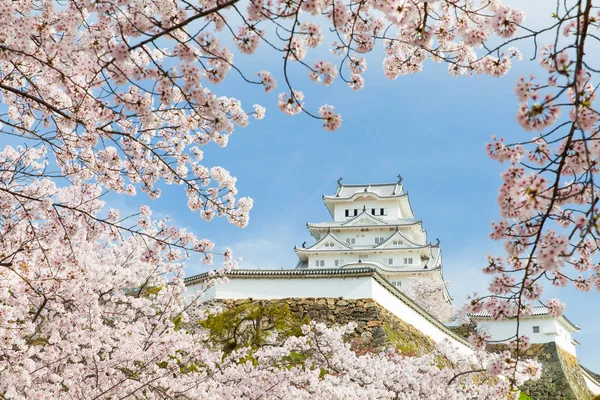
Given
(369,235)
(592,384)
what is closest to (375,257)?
(369,235)

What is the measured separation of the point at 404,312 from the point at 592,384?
22.0 m

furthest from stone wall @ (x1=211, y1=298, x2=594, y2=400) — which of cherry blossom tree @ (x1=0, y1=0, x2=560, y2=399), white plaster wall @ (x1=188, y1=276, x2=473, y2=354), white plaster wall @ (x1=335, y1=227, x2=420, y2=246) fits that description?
white plaster wall @ (x1=335, y1=227, x2=420, y2=246)

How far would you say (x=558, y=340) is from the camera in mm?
27516

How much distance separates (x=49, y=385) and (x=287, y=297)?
10105 millimetres

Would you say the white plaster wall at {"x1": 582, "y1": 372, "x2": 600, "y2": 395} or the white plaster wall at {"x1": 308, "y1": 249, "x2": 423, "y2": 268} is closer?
the white plaster wall at {"x1": 582, "y1": 372, "x2": 600, "y2": 395}

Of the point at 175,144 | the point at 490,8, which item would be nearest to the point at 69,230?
the point at 175,144

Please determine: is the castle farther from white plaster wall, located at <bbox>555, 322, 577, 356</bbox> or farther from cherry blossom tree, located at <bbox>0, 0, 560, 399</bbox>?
cherry blossom tree, located at <bbox>0, 0, 560, 399</bbox>

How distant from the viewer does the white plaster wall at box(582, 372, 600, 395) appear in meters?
30.9

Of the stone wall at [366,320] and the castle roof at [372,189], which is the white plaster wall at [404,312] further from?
the castle roof at [372,189]

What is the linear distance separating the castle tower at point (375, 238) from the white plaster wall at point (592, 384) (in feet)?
29.1

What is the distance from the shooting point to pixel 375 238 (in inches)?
1374

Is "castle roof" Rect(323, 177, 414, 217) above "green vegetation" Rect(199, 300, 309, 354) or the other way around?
above

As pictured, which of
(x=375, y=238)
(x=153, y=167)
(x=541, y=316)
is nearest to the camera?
(x=153, y=167)

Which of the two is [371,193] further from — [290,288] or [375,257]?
[290,288]
